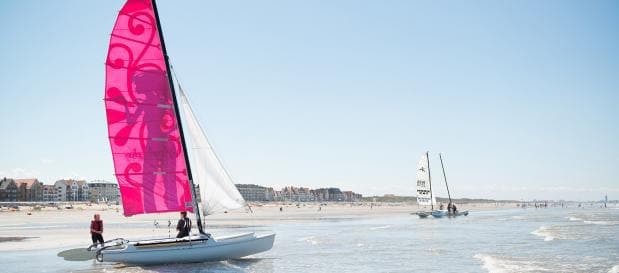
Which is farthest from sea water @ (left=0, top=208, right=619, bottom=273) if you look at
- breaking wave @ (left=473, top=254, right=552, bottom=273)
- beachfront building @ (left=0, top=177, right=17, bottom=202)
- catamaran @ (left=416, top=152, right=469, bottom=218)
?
beachfront building @ (left=0, top=177, right=17, bottom=202)

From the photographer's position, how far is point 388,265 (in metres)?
21.8

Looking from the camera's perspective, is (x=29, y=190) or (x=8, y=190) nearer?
(x=8, y=190)

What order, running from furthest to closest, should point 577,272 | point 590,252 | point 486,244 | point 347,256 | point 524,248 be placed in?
point 486,244 < point 524,248 < point 590,252 < point 347,256 < point 577,272

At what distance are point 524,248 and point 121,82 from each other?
2197 centimetres

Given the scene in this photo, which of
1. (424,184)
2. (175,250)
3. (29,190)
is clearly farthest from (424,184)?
(29,190)

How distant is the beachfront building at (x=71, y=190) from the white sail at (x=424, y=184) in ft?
472

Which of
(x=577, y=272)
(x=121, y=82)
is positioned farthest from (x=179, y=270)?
(x=577, y=272)

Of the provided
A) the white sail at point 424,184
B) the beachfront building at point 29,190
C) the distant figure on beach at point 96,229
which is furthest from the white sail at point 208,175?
the beachfront building at point 29,190

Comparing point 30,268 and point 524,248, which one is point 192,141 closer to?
point 30,268

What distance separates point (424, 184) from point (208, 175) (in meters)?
60.1

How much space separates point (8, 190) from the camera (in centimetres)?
15525

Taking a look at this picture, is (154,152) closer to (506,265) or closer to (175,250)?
(175,250)

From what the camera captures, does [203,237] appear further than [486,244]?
No

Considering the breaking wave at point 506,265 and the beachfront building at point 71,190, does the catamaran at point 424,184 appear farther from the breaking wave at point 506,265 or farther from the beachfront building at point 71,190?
the beachfront building at point 71,190
